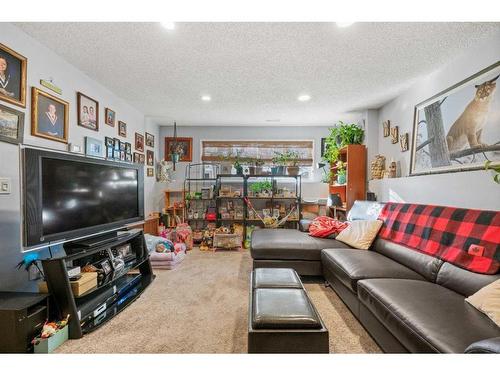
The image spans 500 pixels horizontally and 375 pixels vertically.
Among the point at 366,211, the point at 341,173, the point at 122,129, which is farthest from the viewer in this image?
the point at 341,173

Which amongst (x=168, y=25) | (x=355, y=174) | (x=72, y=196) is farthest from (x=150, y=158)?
(x=355, y=174)

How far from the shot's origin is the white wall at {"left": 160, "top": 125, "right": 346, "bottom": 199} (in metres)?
4.85

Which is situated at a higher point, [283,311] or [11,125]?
[11,125]

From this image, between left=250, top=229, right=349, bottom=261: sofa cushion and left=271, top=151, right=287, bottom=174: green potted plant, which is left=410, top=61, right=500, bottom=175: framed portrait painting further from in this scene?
left=271, top=151, right=287, bottom=174: green potted plant

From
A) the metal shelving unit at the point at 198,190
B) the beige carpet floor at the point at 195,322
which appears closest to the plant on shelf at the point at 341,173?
the beige carpet floor at the point at 195,322

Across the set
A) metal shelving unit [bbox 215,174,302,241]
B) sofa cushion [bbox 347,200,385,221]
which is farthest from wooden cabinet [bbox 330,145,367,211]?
metal shelving unit [bbox 215,174,302,241]

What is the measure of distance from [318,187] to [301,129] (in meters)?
1.19

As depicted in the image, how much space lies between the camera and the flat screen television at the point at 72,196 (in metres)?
1.62

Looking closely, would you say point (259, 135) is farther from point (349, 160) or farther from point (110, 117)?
point (110, 117)

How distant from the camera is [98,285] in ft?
6.56

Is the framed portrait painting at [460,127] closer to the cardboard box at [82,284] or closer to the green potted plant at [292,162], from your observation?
the green potted plant at [292,162]

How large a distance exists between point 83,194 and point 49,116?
850mm
